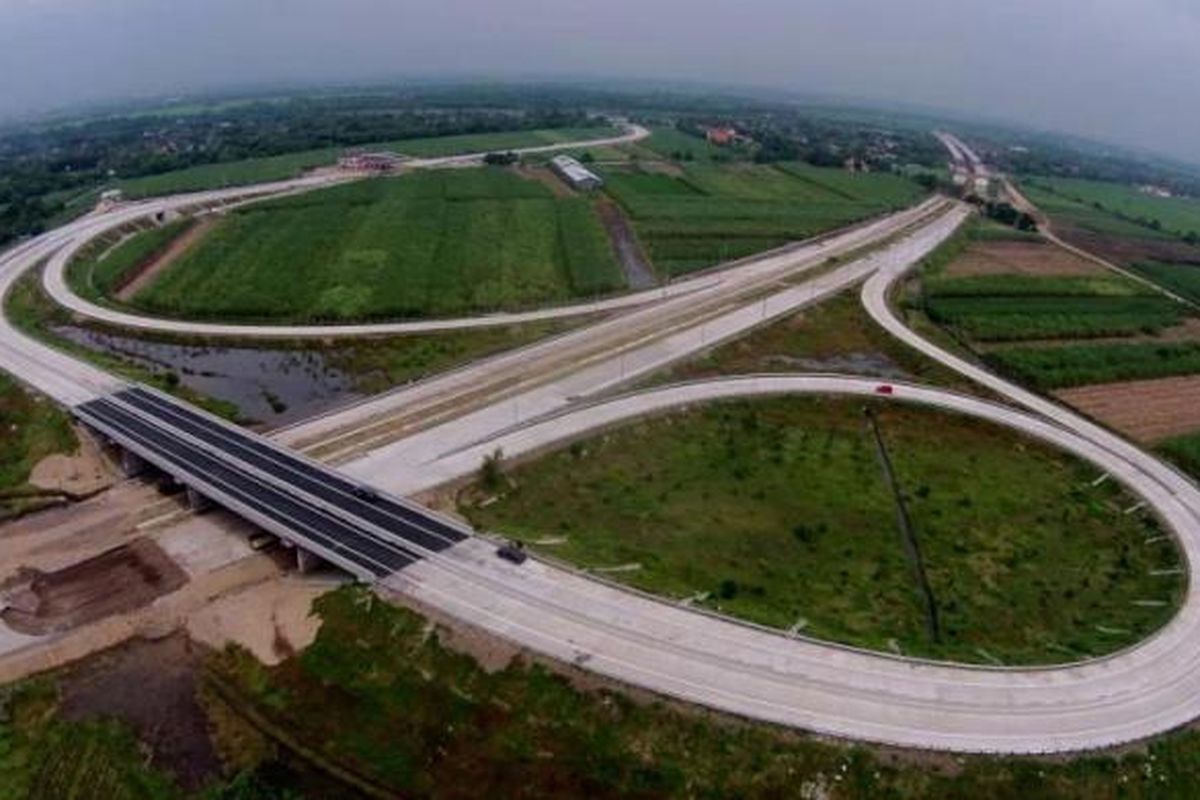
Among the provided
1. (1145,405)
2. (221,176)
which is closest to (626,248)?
(1145,405)

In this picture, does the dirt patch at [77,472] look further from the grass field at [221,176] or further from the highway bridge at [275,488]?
the grass field at [221,176]

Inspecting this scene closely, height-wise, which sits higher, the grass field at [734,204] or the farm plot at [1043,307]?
the grass field at [734,204]

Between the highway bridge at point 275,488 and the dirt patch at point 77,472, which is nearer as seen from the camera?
the highway bridge at point 275,488

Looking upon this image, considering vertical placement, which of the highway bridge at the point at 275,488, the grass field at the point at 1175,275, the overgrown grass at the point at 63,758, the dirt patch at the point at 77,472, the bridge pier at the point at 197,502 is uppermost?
the grass field at the point at 1175,275

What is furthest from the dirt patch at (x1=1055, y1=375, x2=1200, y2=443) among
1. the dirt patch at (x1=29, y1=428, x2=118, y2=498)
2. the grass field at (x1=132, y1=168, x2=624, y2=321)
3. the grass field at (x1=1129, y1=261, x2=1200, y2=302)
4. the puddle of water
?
the dirt patch at (x1=29, y1=428, x2=118, y2=498)

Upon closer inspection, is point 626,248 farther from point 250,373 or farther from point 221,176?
point 221,176

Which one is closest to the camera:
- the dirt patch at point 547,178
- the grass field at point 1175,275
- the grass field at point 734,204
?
the grass field at point 1175,275

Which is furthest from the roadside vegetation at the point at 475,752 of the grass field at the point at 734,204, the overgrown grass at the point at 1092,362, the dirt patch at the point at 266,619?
the grass field at the point at 734,204
